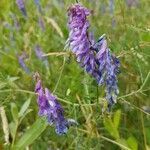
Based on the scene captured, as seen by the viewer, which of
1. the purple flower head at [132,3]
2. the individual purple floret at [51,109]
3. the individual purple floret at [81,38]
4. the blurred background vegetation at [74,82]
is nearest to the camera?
the individual purple floret at [81,38]

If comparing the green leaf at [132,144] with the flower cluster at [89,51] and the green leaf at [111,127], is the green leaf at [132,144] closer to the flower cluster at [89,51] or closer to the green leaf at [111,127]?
the green leaf at [111,127]

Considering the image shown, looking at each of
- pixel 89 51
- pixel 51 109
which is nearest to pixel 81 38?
pixel 89 51

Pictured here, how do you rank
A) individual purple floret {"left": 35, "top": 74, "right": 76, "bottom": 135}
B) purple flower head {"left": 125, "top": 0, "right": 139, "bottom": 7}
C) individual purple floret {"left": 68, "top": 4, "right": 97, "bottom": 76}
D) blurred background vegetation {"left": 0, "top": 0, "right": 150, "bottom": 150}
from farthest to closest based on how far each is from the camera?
purple flower head {"left": 125, "top": 0, "right": 139, "bottom": 7} → blurred background vegetation {"left": 0, "top": 0, "right": 150, "bottom": 150} → individual purple floret {"left": 35, "top": 74, "right": 76, "bottom": 135} → individual purple floret {"left": 68, "top": 4, "right": 97, "bottom": 76}

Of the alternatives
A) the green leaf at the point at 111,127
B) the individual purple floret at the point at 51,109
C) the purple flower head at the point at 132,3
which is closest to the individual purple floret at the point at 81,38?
the individual purple floret at the point at 51,109

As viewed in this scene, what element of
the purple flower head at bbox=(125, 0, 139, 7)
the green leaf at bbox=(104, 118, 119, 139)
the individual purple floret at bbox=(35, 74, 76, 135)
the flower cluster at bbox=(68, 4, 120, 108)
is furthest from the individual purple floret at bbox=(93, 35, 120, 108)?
the purple flower head at bbox=(125, 0, 139, 7)

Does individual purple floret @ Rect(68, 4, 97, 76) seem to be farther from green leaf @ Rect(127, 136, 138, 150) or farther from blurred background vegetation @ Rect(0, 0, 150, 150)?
green leaf @ Rect(127, 136, 138, 150)

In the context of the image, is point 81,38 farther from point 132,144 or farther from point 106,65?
point 132,144
